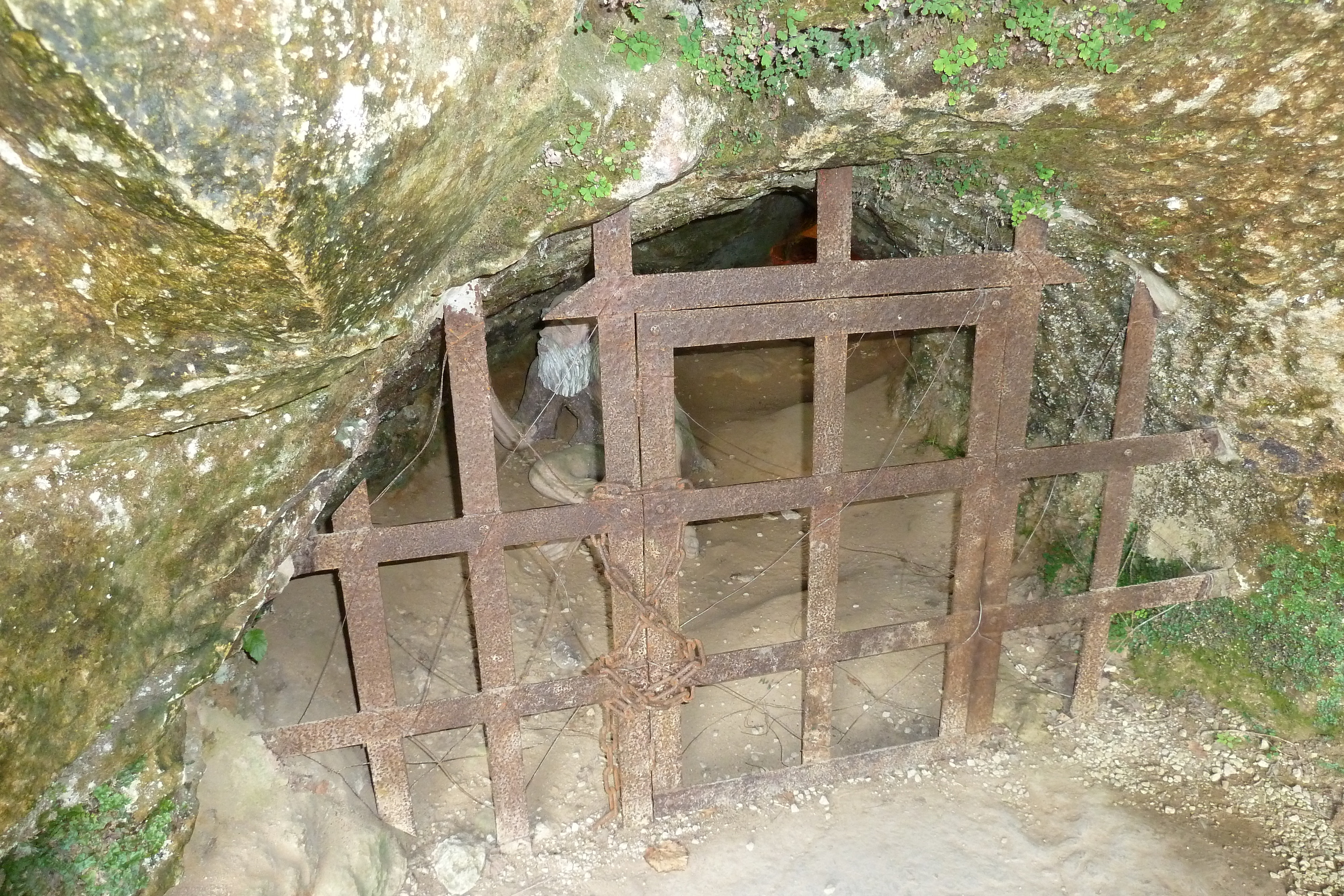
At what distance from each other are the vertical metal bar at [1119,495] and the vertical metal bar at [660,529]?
2.02 m

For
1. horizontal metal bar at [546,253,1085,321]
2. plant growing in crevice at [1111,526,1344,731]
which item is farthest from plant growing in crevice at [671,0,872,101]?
plant growing in crevice at [1111,526,1344,731]

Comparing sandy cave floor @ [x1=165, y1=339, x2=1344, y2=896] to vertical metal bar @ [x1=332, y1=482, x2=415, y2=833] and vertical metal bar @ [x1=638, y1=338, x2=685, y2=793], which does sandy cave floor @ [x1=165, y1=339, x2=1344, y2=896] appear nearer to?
vertical metal bar @ [x1=332, y1=482, x2=415, y2=833]

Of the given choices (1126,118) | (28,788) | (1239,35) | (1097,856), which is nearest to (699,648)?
(1097,856)

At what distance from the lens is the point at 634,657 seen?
12.2 feet

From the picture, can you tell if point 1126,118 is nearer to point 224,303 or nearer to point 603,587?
point 224,303

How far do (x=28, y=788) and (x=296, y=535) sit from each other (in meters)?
1.00

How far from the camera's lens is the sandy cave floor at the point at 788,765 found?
12.4 feet

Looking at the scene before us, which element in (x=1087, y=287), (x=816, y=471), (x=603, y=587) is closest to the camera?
(x=816, y=471)

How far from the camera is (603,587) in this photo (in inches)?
226

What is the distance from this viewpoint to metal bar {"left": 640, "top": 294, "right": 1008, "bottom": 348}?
11.1 feet

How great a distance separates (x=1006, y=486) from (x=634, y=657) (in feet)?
5.72

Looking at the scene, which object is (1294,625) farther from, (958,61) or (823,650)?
(958,61)

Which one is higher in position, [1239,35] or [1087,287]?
[1239,35]

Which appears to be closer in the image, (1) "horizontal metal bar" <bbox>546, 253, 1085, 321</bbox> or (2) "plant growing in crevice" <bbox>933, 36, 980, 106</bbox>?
(2) "plant growing in crevice" <bbox>933, 36, 980, 106</bbox>
